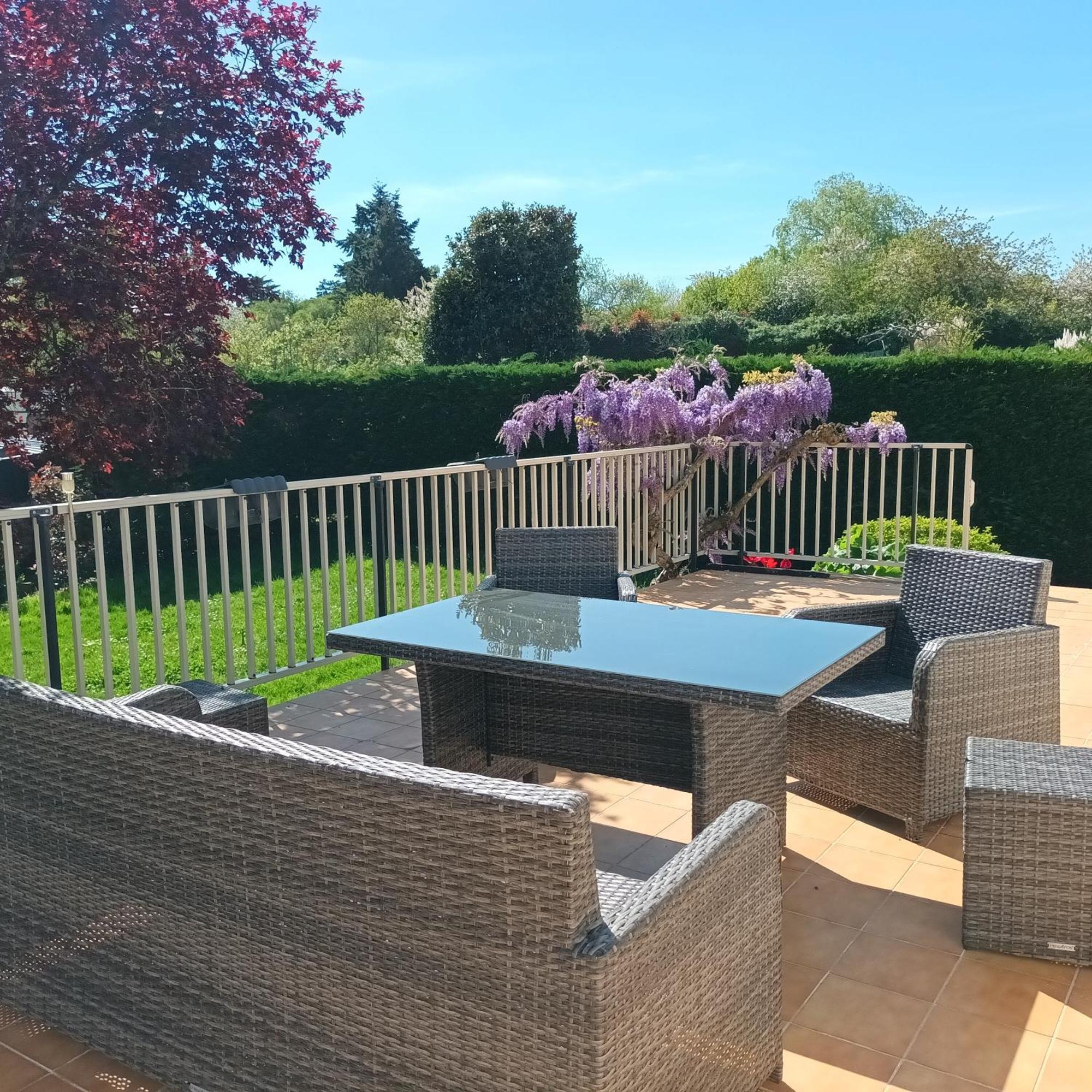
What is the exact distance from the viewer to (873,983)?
7.36 feet

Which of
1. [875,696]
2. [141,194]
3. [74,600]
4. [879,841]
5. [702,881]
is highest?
[141,194]

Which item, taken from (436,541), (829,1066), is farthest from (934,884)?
(436,541)

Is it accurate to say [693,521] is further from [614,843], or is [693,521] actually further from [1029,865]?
[1029,865]

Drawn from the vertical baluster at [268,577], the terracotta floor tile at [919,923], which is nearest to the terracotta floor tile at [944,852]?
the terracotta floor tile at [919,923]

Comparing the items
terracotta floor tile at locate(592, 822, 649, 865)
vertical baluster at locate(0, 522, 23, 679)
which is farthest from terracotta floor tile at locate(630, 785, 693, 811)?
vertical baluster at locate(0, 522, 23, 679)

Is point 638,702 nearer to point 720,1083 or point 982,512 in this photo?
point 720,1083

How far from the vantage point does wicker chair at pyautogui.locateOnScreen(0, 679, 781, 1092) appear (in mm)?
1291

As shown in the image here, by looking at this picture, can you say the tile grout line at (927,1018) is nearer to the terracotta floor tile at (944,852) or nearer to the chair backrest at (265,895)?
the terracotta floor tile at (944,852)

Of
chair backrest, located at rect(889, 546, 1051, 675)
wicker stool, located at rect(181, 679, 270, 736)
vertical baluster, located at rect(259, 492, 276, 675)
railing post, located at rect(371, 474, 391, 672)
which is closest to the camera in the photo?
wicker stool, located at rect(181, 679, 270, 736)

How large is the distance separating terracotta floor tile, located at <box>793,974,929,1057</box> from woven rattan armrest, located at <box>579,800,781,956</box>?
1.49 feet

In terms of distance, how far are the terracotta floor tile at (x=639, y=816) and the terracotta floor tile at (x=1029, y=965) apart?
95 centimetres

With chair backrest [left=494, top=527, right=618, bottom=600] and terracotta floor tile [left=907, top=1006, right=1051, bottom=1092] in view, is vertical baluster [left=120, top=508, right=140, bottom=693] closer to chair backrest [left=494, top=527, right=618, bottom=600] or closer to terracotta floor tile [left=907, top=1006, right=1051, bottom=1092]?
chair backrest [left=494, top=527, right=618, bottom=600]

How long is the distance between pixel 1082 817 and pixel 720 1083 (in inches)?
43.2

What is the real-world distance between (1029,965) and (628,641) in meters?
1.15
